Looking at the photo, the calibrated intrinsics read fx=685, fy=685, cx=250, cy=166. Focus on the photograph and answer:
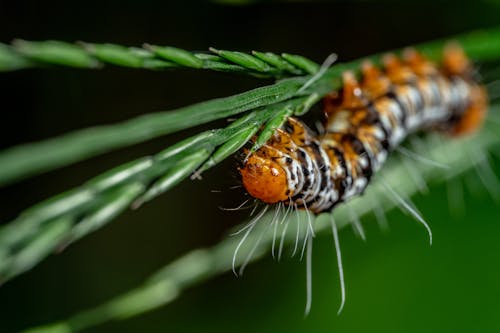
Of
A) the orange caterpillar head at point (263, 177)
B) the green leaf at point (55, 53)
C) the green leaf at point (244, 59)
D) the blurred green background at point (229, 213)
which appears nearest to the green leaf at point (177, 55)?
the green leaf at point (244, 59)

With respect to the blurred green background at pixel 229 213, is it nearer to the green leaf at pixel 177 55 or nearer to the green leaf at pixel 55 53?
the green leaf at pixel 177 55

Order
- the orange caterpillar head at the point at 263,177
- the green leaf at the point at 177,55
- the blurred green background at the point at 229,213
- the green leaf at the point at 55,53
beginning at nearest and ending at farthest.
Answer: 1. the green leaf at the point at 55,53
2. the green leaf at the point at 177,55
3. the orange caterpillar head at the point at 263,177
4. the blurred green background at the point at 229,213

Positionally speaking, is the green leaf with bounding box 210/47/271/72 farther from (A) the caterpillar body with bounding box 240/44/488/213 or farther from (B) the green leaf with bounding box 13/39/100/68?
(A) the caterpillar body with bounding box 240/44/488/213

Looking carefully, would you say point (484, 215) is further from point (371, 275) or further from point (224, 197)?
point (224, 197)

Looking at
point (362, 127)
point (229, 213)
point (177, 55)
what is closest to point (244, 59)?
point (177, 55)

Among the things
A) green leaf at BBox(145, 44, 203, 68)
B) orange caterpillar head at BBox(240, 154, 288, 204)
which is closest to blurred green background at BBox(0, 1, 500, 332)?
orange caterpillar head at BBox(240, 154, 288, 204)

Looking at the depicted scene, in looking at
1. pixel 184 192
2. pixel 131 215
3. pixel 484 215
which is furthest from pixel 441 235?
pixel 131 215

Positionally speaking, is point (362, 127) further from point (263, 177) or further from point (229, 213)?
point (229, 213)
